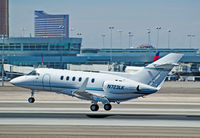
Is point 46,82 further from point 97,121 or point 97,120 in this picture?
point 97,121

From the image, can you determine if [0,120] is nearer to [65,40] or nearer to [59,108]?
[59,108]

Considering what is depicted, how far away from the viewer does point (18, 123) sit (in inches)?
1474

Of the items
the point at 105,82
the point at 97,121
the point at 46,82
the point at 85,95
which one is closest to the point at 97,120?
the point at 97,121

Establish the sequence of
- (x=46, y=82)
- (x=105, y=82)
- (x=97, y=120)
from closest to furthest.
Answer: (x=97, y=120)
(x=105, y=82)
(x=46, y=82)

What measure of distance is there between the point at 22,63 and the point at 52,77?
10306 centimetres

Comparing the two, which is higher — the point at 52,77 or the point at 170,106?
the point at 52,77

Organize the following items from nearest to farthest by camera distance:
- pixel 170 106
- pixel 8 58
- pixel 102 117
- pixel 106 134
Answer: pixel 106 134 < pixel 102 117 < pixel 170 106 < pixel 8 58

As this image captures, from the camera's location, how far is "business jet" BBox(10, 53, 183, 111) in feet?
145

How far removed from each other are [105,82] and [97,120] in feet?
24.4

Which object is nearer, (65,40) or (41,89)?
(41,89)

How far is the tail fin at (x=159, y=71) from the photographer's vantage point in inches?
1720

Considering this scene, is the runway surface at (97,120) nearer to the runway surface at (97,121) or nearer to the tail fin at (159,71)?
the runway surface at (97,121)

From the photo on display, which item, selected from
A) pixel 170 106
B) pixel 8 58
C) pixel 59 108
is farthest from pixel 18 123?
pixel 8 58

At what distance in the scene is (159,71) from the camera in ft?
144
